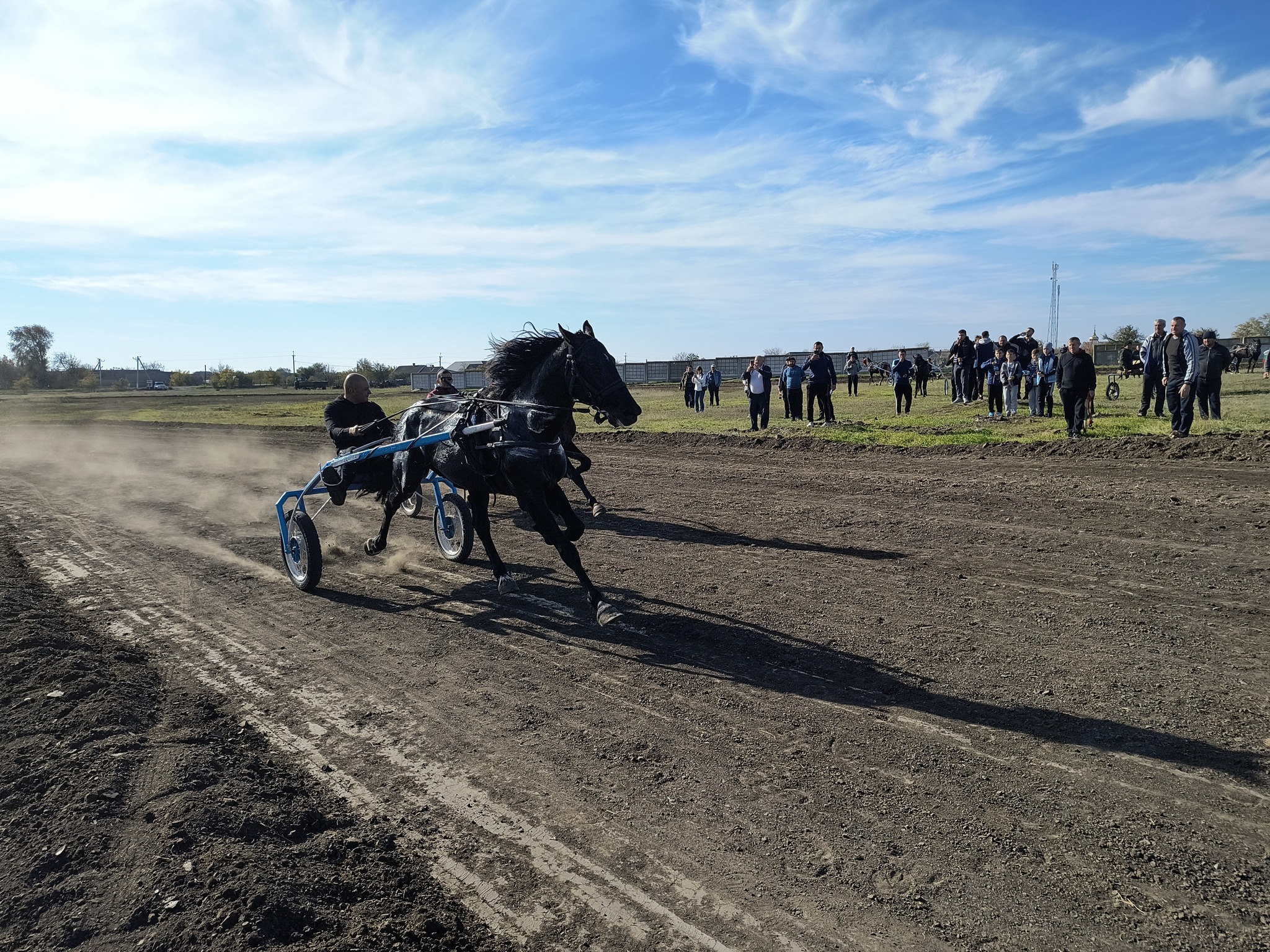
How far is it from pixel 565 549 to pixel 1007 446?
35.8 ft

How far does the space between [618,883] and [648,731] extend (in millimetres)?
1374

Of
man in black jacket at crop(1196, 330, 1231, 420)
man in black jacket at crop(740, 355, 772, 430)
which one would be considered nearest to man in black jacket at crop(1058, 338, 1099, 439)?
man in black jacket at crop(1196, 330, 1231, 420)

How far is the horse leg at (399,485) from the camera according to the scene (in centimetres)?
829

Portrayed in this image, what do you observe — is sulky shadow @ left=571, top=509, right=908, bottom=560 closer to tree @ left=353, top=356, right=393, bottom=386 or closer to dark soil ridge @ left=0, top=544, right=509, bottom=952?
dark soil ridge @ left=0, top=544, right=509, bottom=952

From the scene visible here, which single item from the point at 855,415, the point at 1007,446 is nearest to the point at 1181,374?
the point at 1007,446

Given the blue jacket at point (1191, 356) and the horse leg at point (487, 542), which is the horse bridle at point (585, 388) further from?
the blue jacket at point (1191, 356)

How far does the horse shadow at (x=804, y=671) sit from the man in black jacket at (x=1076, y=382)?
11.3 m

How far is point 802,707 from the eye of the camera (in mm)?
4914

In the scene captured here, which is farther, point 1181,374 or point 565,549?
point 1181,374

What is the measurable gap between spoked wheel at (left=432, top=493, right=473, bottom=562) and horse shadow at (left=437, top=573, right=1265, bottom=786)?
4.72 feet

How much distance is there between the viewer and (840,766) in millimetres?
4180

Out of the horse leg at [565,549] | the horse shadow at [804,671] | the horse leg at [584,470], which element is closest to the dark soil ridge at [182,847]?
the horse shadow at [804,671]

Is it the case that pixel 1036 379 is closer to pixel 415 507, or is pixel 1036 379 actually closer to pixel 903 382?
pixel 903 382

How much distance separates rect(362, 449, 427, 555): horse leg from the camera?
8289 millimetres
